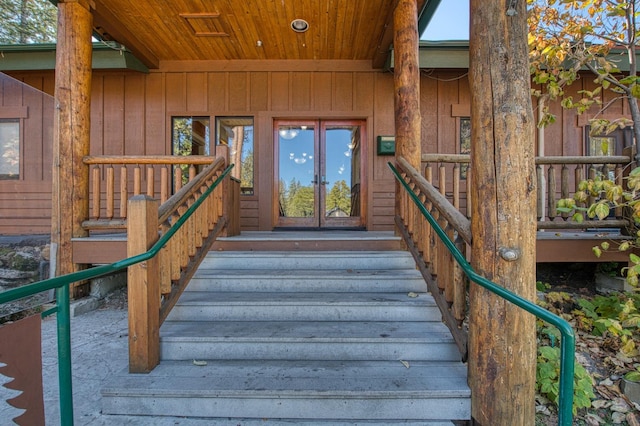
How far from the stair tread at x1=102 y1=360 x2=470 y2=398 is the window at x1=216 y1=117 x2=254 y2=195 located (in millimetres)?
3806

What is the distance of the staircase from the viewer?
1.79m

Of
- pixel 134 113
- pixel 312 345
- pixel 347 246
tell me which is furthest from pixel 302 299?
pixel 134 113

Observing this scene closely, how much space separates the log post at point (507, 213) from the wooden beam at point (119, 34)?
4.61 meters

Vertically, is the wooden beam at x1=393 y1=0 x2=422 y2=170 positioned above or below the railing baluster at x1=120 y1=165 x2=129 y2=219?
above

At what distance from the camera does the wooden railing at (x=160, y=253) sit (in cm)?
196

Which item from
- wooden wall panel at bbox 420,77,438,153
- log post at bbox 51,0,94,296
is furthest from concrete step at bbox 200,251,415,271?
wooden wall panel at bbox 420,77,438,153

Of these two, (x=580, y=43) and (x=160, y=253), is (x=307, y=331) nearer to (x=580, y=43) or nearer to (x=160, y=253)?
(x=160, y=253)

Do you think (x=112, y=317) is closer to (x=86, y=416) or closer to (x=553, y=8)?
(x=86, y=416)

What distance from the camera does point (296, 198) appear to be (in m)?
5.62

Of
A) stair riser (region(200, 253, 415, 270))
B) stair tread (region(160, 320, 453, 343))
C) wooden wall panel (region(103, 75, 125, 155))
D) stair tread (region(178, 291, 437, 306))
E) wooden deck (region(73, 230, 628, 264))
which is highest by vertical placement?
wooden wall panel (region(103, 75, 125, 155))

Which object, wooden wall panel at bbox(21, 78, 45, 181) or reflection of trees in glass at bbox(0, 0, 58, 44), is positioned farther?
reflection of trees in glass at bbox(0, 0, 58, 44)

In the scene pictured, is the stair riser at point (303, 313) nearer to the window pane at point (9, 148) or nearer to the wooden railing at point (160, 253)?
the wooden railing at point (160, 253)

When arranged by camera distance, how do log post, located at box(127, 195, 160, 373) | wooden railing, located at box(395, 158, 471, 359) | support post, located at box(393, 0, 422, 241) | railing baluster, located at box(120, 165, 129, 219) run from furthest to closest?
1. railing baluster, located at box(120, 165, 129, 219)
2. support post, located at box(393, 0, 422, 241)
3. wooden railing, located at box(395, 158, 471, 359)
4. log post, located at box(127, 195, 160, 373)

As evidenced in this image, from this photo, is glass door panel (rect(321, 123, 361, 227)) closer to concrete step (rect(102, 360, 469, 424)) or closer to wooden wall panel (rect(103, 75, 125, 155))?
wooden wall panel (rect(103, 75, 125, 155))
